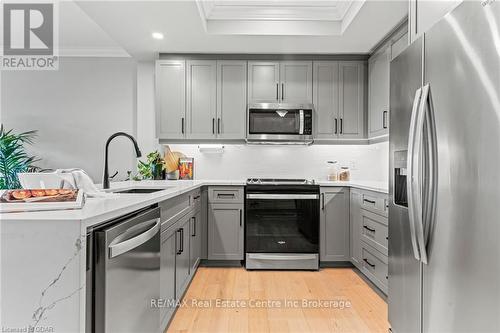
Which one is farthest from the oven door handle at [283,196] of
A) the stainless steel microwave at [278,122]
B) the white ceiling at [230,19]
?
the white ceiling at [230,19]

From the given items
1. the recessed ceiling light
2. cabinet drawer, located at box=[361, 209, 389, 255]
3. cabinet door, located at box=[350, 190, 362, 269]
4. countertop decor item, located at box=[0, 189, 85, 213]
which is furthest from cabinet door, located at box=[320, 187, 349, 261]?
countertop decor item, located at box=[0, 189, 85, 213]

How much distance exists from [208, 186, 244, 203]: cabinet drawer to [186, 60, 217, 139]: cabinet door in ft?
2.28

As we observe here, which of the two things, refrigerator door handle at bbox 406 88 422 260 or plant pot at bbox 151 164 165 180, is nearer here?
refrigerator door handle at bbox 406 88 422 260

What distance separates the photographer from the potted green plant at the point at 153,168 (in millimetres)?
3564

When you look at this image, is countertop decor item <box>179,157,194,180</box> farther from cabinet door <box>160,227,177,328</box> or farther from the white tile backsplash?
cabinet door <box>160,227,177,328</box>

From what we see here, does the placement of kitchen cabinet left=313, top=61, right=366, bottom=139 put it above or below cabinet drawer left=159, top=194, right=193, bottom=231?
above

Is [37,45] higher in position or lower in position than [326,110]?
higher

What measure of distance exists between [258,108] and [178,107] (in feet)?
3.14

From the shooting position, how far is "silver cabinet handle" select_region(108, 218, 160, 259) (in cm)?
105

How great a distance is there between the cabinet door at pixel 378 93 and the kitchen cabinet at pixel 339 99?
0.41 ft

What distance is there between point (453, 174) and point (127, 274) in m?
1.29

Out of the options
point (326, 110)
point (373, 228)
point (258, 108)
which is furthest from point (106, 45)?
point (373, 228)

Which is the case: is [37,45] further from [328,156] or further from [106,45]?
[328,156]

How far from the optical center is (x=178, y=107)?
366 cm
